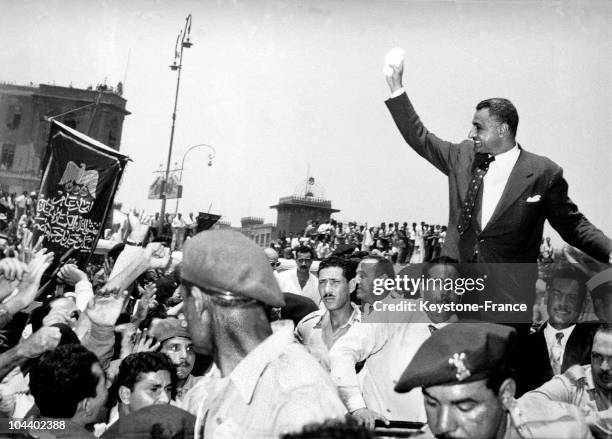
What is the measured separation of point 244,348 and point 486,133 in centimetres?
238

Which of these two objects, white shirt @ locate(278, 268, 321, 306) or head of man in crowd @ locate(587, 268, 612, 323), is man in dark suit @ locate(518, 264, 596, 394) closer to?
head of man in crowd @ locate(587, 268, 612, 323)

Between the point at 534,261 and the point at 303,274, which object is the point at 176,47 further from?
the point at 534,261

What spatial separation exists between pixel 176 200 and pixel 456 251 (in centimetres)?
346

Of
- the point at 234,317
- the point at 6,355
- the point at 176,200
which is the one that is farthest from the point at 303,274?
the point at 234,317

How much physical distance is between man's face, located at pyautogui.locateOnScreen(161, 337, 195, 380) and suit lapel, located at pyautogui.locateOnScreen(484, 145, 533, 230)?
1.90 m

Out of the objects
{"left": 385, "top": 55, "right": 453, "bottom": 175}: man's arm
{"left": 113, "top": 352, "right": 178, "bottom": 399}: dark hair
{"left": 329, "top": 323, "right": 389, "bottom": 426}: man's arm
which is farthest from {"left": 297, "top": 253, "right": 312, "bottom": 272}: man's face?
{"left": 113, "top": 352, "right": 178, "bottom": 399}: dark hair

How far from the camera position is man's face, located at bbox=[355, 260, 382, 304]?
4.27m

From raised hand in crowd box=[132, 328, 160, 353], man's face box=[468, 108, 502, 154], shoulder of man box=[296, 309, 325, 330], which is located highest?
man's face box=[468, 108, 502, 154]

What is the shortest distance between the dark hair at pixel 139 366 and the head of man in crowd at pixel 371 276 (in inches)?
53.5

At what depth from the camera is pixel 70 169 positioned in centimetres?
500

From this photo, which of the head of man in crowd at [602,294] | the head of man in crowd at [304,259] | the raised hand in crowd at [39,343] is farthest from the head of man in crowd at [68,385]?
the head of man in crowd at [304,259]

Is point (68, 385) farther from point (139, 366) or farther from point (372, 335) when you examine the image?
point (372, 335)

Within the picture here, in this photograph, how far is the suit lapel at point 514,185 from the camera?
140 inches

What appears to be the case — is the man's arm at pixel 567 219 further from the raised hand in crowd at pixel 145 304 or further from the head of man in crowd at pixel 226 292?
the raised hand in crowd at pixel 145 304
